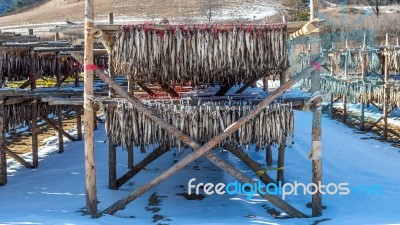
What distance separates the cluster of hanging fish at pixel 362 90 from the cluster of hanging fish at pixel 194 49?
850cm

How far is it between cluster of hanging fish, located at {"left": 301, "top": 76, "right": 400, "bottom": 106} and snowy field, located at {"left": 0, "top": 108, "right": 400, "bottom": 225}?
274cm

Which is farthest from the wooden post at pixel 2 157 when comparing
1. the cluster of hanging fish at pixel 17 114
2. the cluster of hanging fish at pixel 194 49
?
the cluster of hanging fish at pixel 194 49

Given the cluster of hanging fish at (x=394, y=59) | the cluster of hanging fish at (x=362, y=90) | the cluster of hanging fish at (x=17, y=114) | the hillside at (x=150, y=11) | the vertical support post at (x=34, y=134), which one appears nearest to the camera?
the cluster of hanging fish at (x=17, y=114)

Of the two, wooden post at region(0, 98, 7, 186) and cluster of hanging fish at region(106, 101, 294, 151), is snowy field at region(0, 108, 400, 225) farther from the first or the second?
cluster of hanging fish at region(106, 101, 294, 151)

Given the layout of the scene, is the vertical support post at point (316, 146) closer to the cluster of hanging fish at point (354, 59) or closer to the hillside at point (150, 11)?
the cluster of hanging fish at point (354, 59)

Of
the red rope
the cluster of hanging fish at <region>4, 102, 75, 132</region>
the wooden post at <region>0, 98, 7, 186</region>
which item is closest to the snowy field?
the wooden post at <region>0, 98, 7, 186</region>

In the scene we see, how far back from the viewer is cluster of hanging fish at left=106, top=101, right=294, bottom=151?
788 cm

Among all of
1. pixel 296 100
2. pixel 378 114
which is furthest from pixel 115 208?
pixel 378 114

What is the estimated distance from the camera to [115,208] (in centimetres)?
798

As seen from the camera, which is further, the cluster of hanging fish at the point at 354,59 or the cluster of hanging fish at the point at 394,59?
the cluster of hanging fish at the point at 354,59

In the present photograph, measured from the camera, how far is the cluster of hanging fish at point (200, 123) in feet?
25.8

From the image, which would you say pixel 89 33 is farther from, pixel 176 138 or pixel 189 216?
pixel 189 216

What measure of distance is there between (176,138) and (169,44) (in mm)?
1528

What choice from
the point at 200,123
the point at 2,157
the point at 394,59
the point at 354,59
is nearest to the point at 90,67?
the point at 200,123
